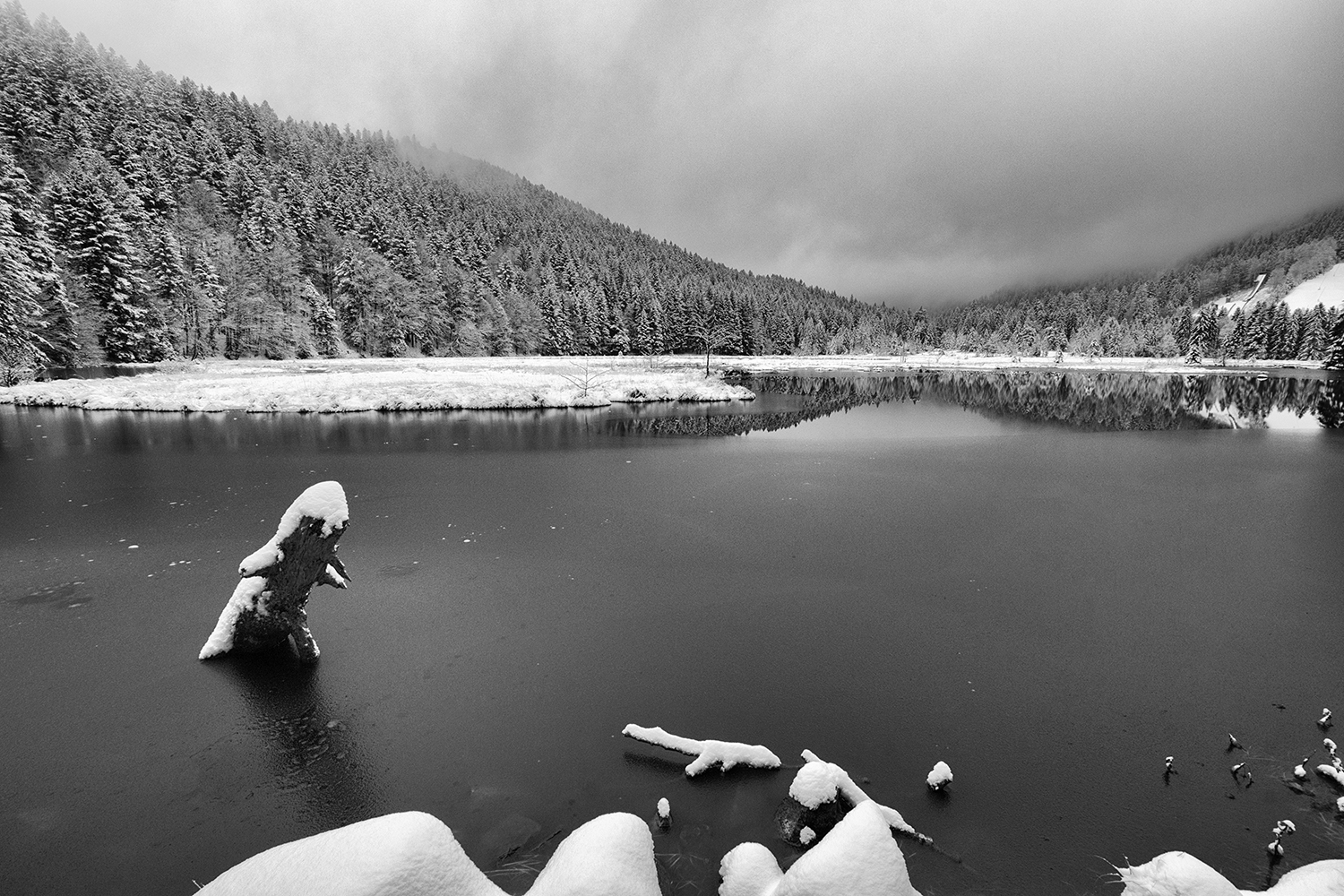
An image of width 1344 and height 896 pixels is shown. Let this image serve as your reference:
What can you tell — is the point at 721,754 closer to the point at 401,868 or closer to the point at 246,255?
the point at 401,868

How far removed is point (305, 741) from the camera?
22.5 feet

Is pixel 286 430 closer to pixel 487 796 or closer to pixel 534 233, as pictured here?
pixel 487 796

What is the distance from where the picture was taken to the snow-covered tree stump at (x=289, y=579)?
8.01m

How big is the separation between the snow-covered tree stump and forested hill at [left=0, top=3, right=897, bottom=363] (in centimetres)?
4181

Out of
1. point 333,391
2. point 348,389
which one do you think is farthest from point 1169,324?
point 333,391

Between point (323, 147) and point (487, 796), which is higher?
point (323, 147)

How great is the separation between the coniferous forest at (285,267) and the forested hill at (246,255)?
251 mm

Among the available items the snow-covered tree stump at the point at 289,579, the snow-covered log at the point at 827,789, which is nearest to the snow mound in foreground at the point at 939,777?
the snow-covered log at the point at 827,789

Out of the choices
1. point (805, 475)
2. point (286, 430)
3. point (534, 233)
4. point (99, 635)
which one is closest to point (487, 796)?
point (99, 635)

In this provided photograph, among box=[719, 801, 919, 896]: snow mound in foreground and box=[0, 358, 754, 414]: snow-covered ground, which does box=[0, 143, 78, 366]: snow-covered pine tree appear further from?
box=[719, 801, 919, 896]: snow mound in foreground

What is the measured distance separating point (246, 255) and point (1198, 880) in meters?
81.1

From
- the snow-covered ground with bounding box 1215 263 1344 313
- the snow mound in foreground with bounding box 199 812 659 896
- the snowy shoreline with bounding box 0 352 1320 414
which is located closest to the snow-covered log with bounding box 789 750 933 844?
the snow mound in foreground with bounding box 199 812 659 896

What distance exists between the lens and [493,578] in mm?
11469

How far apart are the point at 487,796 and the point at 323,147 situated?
584ft
